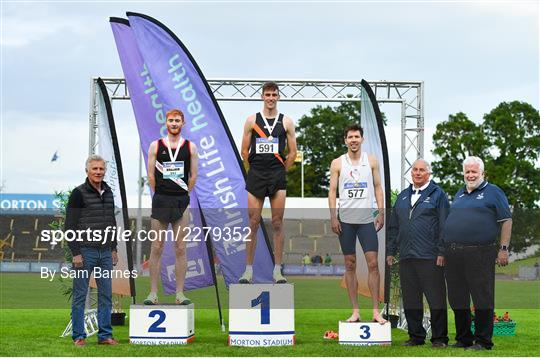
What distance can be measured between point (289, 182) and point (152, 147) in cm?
4296

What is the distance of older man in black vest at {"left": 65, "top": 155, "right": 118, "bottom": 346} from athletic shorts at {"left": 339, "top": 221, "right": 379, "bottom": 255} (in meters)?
2.51

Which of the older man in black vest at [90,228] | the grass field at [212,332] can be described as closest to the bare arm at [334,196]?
the grass field at [212,332]

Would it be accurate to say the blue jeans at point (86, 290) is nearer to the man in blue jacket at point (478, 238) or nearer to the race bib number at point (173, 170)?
the race bib number at point (173, 170)

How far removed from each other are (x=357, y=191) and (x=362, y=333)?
154 cm

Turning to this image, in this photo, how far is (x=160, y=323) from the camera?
945cm

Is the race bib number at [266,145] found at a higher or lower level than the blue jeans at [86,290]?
higher

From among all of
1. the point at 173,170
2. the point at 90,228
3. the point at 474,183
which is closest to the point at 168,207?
the point at 173,170

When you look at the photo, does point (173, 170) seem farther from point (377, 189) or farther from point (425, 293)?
point (425, 293)

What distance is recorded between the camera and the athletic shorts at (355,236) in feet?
30.8

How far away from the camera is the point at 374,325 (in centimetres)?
944

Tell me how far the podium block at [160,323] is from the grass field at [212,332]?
0.67ft

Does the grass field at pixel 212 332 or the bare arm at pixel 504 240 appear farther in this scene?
the grass field at pixel 212 332

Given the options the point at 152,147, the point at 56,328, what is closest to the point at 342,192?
the point at 152,147

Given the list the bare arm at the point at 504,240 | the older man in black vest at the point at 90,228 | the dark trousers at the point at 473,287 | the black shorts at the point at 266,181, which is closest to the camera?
the bare arm at the point at 504,240
